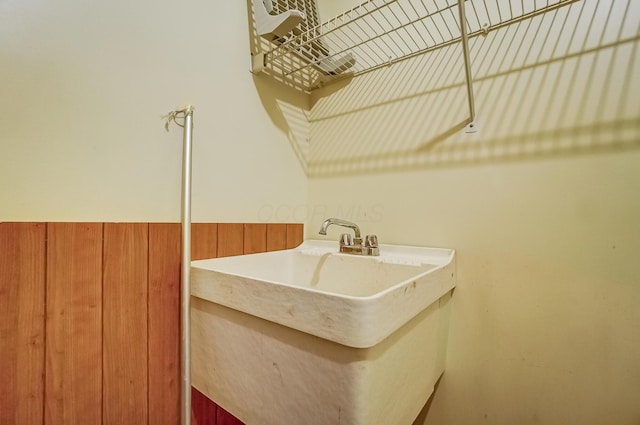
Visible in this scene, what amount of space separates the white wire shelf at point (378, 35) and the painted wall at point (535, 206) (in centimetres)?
5

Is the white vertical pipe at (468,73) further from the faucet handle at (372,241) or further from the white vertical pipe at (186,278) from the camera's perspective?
the white vertical pipe at (186,278)

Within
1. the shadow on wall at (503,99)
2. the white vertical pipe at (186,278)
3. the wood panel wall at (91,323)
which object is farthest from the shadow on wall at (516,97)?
the wood panel wall at (91,323)

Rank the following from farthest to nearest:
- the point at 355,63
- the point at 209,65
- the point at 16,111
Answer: the point at 355,63, the point at 209,65, the point at 16,111

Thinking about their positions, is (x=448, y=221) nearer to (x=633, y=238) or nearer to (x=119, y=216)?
(x=633, y=238)

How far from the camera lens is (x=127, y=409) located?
0.66 meters

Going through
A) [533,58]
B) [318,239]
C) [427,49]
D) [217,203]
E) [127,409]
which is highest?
[427,49]

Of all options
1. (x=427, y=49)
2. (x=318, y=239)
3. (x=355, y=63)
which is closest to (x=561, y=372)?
(x=318, y=239)

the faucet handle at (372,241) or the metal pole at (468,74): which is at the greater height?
the metal pole at (468,74)

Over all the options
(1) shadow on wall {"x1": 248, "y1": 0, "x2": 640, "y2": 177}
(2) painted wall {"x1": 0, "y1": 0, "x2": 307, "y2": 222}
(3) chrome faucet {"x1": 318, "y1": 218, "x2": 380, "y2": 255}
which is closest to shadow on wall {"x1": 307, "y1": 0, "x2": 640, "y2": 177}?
(1) shadow on wall {"x1": 248, "y1": 0, "x2": 640, "y2": 177}

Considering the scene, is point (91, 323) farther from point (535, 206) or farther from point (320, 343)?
point (535, 206)

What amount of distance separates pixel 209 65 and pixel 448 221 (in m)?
0.91

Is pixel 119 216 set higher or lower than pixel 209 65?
lower

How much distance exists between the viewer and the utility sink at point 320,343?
0.46 metres

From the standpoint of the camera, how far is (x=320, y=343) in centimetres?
49
